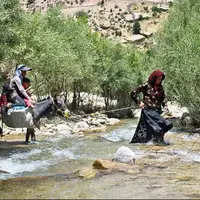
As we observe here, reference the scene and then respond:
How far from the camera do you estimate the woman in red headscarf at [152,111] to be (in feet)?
48.6

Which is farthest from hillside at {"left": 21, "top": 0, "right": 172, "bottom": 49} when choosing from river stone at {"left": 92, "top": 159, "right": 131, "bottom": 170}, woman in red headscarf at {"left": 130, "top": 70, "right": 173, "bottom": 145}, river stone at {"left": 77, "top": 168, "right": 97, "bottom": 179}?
river stone at {"left": 77, "top": 168, "right": 97, "bottom": 179}

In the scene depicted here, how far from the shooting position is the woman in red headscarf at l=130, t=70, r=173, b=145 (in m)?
14.8

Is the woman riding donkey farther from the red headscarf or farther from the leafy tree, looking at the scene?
the red headscarf

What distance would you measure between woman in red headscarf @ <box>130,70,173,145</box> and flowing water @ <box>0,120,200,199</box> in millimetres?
408

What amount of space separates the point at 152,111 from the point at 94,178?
19.3ft

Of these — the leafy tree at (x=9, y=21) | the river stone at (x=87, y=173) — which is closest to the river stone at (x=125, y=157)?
the river stone at (x=87, y=173)

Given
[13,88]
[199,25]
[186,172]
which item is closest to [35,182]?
[186,172]

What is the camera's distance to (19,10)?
22078mm

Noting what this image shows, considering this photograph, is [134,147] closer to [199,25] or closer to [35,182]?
[35,182]

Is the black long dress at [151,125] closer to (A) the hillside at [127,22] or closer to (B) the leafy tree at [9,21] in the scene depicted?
(B) the leafy tree at [9,21]

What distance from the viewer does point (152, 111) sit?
49.2 ft

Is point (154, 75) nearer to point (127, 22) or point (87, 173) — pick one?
point (87, 173)

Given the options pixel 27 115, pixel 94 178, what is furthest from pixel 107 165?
pixel 27 115

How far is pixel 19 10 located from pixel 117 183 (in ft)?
49.8
